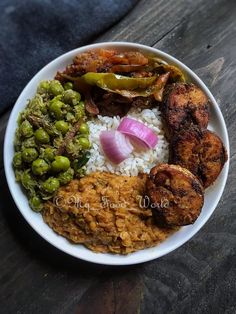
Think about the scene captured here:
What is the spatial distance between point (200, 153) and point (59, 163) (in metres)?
0.84

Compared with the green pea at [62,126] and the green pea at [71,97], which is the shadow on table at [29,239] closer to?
the green pea at [62,126]

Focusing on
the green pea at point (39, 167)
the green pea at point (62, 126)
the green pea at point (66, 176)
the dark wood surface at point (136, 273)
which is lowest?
the dark wood surface at point (136, 273)

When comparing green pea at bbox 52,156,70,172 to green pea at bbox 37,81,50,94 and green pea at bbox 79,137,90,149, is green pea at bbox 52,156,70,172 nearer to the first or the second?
green pea at bbox 79,137,90,149

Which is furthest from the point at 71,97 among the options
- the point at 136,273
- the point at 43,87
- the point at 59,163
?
the point at 136,273

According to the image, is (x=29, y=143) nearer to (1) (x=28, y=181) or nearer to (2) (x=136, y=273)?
(1) (x=28, y=181)

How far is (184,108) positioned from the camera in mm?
2822

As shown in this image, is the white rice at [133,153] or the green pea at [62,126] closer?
the green pea at [62,126]

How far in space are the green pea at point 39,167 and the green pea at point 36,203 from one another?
161mm

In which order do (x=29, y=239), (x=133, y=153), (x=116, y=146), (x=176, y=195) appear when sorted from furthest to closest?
(x=29, y=239) < (x=133, y=153) < (x=116, y=146) < (x=176, y=195)

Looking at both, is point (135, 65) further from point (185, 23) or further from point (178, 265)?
point (178, 265)

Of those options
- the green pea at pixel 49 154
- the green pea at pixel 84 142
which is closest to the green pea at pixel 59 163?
the green pea at pixel 49 154

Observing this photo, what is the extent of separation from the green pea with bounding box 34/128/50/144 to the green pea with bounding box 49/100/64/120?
0.13 m

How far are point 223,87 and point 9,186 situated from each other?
1.63m

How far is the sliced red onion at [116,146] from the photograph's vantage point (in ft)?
9.20
